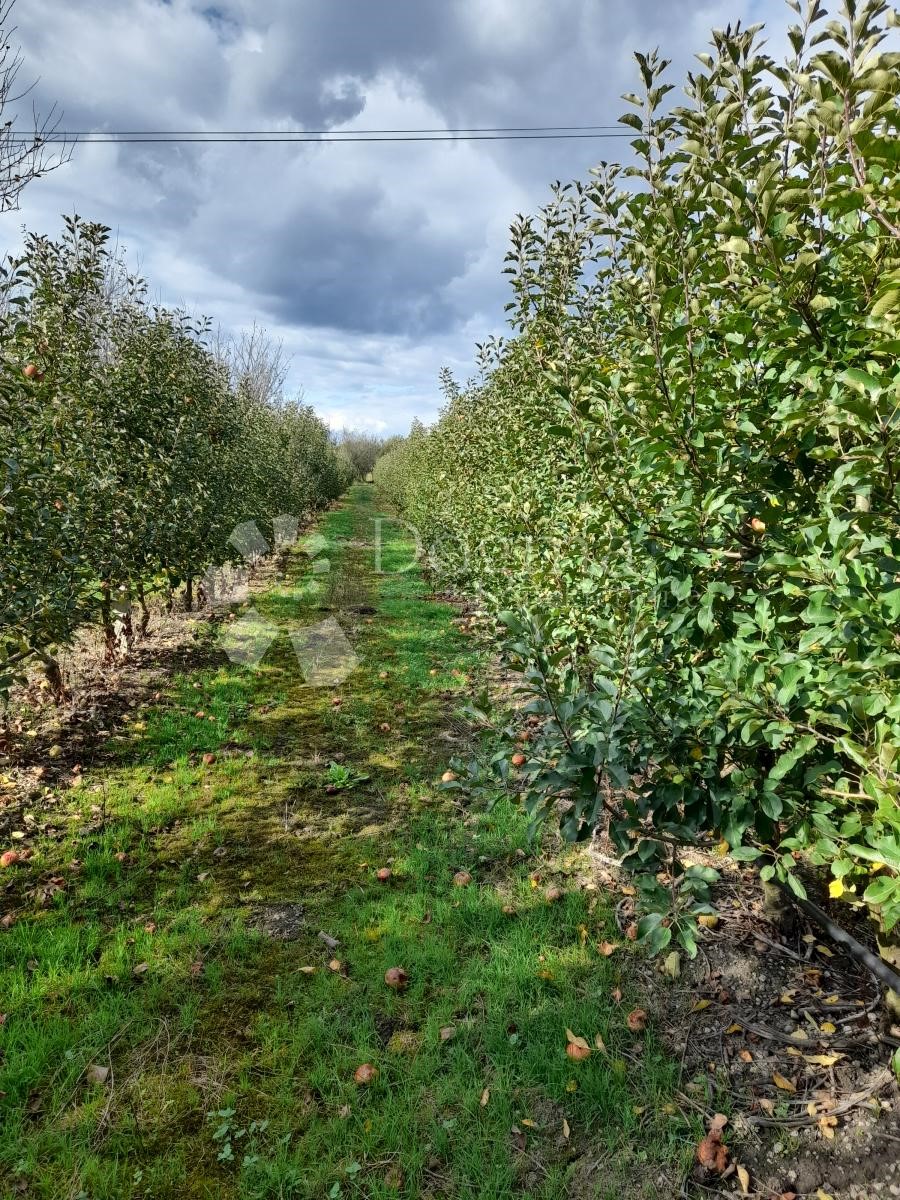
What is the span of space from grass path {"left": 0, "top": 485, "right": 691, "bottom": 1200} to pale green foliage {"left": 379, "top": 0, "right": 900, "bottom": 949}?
1048mm

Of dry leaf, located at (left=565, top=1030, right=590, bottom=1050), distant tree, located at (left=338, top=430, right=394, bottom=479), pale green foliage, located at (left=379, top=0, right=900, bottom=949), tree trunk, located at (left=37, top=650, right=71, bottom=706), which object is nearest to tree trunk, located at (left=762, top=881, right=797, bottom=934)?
pale green foliage, located at (left=379, top=0, right=900, bottom=949)

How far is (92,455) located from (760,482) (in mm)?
6162

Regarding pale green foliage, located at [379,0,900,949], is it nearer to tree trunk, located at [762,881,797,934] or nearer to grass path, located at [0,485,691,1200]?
tree trunk, located at [762,881,797,934]

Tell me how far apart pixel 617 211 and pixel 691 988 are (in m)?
3.16

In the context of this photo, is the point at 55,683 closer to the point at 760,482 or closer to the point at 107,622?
the point at 107,622

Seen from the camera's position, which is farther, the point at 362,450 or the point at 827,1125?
the point at 362,450

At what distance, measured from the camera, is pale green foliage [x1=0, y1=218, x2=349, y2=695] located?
14.7 ft

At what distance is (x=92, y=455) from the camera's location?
615cm

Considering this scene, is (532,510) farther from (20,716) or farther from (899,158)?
(20,716)

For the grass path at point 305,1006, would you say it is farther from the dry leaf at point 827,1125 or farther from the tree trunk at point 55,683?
the tree trunk at point 55,683

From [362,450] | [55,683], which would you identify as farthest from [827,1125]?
[362,450]

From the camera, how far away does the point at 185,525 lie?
7.70 meters

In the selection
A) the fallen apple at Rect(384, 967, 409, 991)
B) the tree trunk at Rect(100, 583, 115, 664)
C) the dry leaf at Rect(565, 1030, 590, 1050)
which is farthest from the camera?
the tree trunk at Rect(100, 583, 115, 664)

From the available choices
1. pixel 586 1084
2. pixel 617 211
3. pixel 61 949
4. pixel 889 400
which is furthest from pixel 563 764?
pixel 61 949
